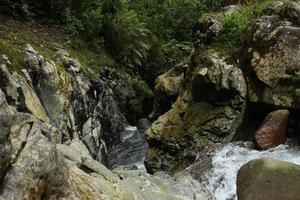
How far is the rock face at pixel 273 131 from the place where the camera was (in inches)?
351

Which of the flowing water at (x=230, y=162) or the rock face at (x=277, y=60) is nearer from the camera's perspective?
the flowing water at (x=230, y=162)

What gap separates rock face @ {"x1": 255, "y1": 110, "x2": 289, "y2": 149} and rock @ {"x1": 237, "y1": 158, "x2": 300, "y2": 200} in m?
2.69

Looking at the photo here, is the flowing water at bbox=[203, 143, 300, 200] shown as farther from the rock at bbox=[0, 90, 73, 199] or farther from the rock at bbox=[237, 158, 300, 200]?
the rock at bbox=[0, 90, 73, 199]

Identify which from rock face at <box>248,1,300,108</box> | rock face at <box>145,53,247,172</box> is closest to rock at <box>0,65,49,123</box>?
rock face at <box>145,53,247,172</box>

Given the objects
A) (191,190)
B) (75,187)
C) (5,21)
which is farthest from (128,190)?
(5,21)

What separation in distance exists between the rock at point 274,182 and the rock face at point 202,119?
3180mm

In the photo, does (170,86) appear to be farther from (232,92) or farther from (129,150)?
(232,92)

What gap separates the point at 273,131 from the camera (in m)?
8.90

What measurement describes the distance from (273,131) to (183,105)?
8.58 feet

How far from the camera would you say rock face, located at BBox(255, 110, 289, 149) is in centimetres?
891

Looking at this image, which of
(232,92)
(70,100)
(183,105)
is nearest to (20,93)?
(70,100)

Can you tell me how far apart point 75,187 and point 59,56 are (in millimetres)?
5967

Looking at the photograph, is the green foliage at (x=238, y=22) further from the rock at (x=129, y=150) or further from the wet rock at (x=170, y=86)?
the rock at (x=129, y=150)

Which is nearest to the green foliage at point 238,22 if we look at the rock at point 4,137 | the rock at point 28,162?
the rock at point 28,162
